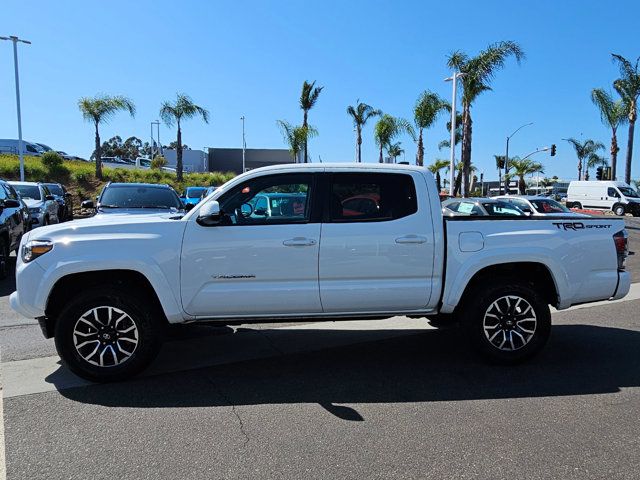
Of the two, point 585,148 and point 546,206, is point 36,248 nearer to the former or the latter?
point 546,206

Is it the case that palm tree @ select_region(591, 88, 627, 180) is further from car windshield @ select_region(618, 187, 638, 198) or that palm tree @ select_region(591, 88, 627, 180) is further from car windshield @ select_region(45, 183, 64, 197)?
car windshield @ select_region(45, 183, 64, 197)

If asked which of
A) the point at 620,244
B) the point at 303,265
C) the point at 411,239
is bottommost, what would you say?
the point at 303,265

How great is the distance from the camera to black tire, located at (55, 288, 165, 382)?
A: 14.6 ft

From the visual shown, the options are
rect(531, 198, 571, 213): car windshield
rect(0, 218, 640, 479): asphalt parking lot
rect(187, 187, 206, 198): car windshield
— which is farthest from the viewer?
rect(187, 187, 206, 198): car windshield

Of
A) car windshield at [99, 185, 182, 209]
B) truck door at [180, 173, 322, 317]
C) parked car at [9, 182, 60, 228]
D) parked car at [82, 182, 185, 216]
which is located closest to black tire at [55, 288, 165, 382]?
truck door at [180, 173, 322, 317]

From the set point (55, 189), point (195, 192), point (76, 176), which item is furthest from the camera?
point (76, 176)

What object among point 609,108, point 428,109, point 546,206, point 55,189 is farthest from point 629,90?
point 55,189

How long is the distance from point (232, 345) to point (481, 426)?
294 cm

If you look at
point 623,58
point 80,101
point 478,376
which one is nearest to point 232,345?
point 478,376

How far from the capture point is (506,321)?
4969 mm

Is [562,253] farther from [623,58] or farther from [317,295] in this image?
[623,58]

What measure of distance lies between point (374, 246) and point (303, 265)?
0.66 meters

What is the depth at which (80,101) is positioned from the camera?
1292 inches

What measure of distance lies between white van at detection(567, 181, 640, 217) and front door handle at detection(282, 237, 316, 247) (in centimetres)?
3411
